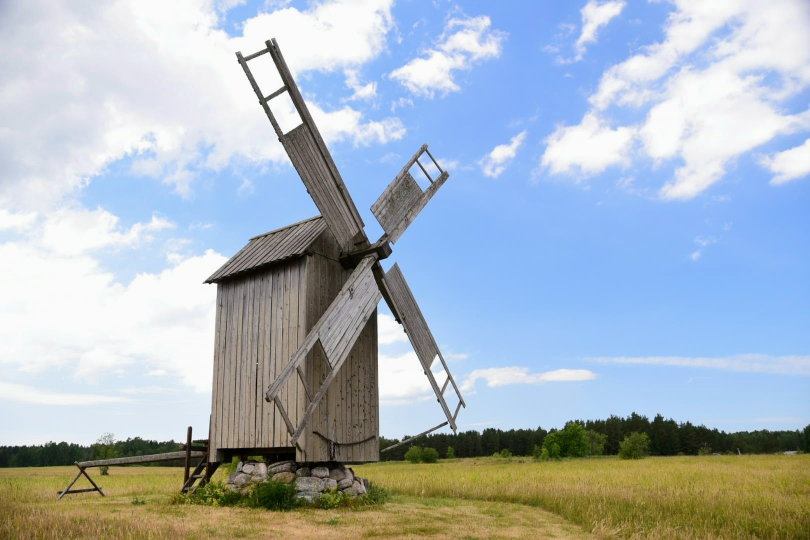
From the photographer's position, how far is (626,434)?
217ft

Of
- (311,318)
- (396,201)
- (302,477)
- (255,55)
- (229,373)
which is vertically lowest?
(302,477)

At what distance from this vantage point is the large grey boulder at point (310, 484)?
38.2ft

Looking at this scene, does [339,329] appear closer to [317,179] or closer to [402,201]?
[317,179]

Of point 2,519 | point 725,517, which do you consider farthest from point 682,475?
point 2,519

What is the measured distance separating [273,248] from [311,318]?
7.72 ft

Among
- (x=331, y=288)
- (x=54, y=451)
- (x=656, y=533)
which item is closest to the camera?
(x=656, y=533)

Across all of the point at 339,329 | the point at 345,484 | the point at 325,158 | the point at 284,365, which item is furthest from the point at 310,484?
the point at 325,158

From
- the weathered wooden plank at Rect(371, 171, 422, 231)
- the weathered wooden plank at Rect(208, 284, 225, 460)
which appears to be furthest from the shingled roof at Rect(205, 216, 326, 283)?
the weathered wooden plank at Rect(371, 171, 422, 231)

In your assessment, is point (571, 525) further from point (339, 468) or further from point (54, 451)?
point (54, 451)

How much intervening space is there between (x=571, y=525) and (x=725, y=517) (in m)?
2.70

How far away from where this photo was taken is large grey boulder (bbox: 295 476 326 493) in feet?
38.2

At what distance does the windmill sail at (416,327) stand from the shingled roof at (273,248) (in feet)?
6.47

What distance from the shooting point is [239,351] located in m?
13.2

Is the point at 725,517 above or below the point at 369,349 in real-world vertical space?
below
